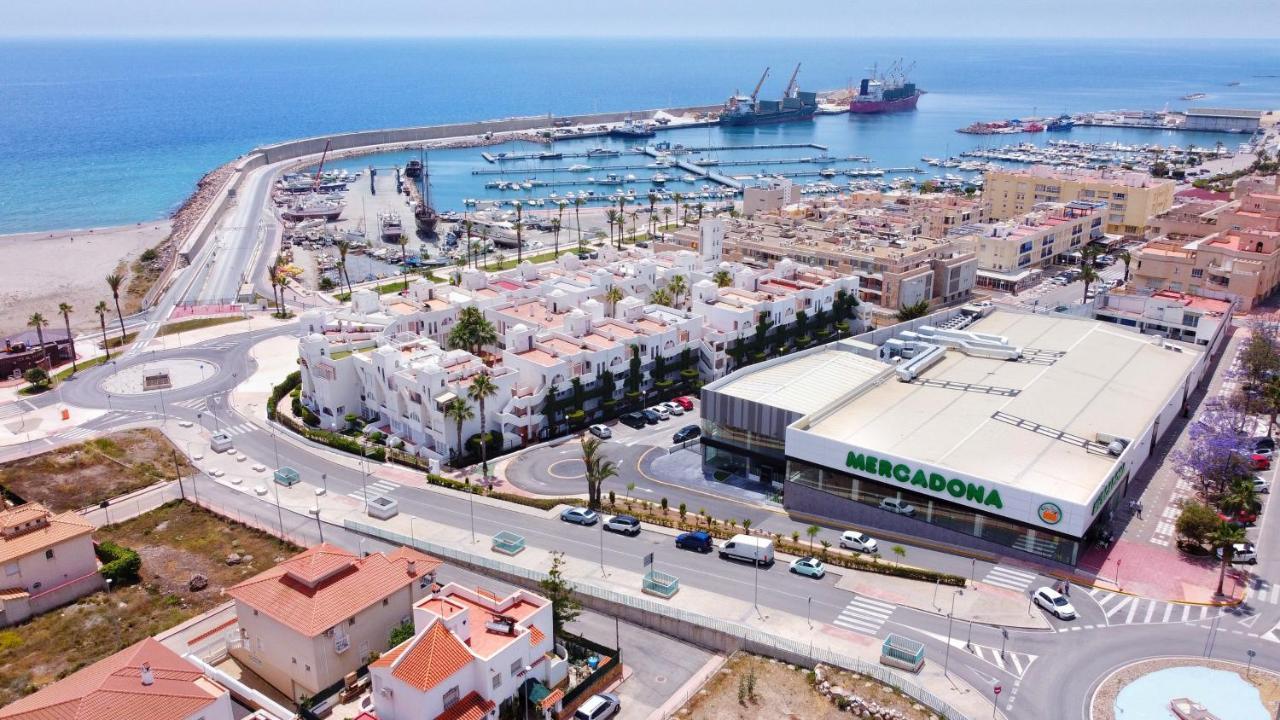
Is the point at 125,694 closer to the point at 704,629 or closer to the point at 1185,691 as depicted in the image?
the point at 704,629

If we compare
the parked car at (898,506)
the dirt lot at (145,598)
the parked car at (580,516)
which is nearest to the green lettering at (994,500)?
the parked car at (898,506)

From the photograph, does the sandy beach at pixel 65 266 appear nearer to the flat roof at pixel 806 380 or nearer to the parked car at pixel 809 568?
the flat roof at pixel 806 380

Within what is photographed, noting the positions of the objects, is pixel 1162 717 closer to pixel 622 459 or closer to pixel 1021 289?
pixel 622 459

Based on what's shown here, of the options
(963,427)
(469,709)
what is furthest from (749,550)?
(469,709)

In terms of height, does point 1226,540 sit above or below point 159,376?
above

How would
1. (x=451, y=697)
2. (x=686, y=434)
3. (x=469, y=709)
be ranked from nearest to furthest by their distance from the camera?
(x=451, y=697)
(x=469, y=709)
(x=686, y=434)

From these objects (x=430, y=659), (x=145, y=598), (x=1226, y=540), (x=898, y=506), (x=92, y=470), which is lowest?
(x=145, y=598)

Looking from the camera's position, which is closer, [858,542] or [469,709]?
[469,709]
